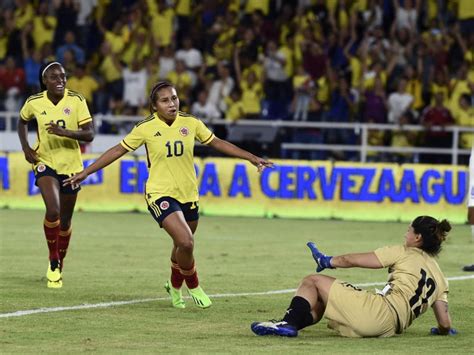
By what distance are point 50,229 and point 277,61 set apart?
42.6 feet

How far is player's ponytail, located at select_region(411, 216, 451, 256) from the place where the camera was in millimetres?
10195

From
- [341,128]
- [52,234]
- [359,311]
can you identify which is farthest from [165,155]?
[341,128]

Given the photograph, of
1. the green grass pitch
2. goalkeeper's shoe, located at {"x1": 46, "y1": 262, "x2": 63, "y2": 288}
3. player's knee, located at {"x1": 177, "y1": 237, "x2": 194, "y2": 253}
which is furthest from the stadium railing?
player's knee, located at {"x1": 177, "y1": 237, "x2": 194, "y2": 253}

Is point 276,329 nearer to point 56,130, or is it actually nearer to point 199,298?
point 199,298

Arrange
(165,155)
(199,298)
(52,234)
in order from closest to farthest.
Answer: (165,155) < (199,298) < (52,234)

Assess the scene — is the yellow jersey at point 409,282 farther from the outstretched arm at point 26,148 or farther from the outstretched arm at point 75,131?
the outstretched arm at point 26,148

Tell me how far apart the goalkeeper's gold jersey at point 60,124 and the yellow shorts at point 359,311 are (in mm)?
4620

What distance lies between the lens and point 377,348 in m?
9.82

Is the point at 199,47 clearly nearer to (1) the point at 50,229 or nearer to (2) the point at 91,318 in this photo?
(1) the point at 50,229

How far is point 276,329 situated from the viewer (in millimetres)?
10172

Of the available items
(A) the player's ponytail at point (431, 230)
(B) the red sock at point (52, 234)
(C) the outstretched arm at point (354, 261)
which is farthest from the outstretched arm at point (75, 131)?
(A) the player's ponytail at point (431, 230)

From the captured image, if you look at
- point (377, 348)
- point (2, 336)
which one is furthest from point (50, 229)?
point (377, 348)

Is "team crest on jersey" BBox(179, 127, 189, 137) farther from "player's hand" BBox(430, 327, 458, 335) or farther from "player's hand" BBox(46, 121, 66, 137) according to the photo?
"player's hand" BBox(430, 327, 458, 335)

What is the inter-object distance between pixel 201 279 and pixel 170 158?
2894 mm
